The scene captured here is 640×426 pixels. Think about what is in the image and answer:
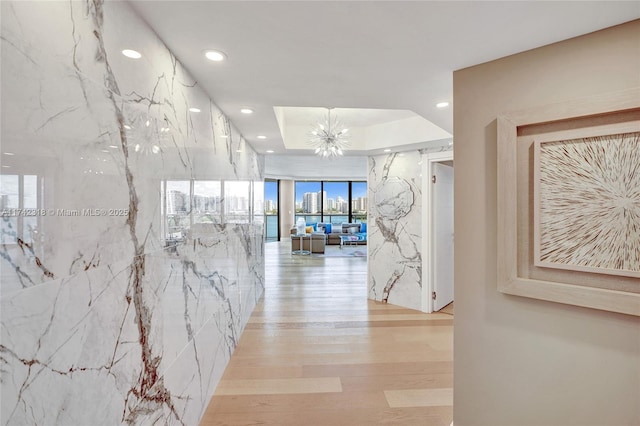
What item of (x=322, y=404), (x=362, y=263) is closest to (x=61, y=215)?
(x=322, y=404)

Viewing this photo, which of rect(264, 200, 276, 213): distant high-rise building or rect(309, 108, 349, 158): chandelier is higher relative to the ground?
rect(309, 108, 349, 158): chandelier

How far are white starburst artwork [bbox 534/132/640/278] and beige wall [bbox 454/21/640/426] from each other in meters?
0.22

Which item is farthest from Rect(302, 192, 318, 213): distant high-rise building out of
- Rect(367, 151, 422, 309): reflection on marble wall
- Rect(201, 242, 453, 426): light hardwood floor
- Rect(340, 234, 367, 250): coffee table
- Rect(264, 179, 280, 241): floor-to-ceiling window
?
Rect(201, 242, 453, 426): light hardwood floor

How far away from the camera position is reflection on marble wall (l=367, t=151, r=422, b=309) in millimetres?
3980

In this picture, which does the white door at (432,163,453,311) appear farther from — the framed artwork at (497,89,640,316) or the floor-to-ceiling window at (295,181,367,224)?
the floor-to-ceiling window at (295,181,367,224)

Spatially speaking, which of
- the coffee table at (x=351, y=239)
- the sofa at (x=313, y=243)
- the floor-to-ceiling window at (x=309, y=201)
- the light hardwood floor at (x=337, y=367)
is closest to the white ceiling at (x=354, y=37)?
the light hardwood floor at (x=337, y=367)

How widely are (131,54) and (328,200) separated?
36.1 ft

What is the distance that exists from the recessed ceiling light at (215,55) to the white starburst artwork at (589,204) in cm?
170

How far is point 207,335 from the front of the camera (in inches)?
80.1

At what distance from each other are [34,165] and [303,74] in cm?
140

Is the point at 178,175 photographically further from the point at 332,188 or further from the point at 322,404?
the point at 332,188

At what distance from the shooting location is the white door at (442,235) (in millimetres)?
3885

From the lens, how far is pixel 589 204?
135 centimetres

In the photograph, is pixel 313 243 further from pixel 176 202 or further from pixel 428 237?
pixel 176 202
